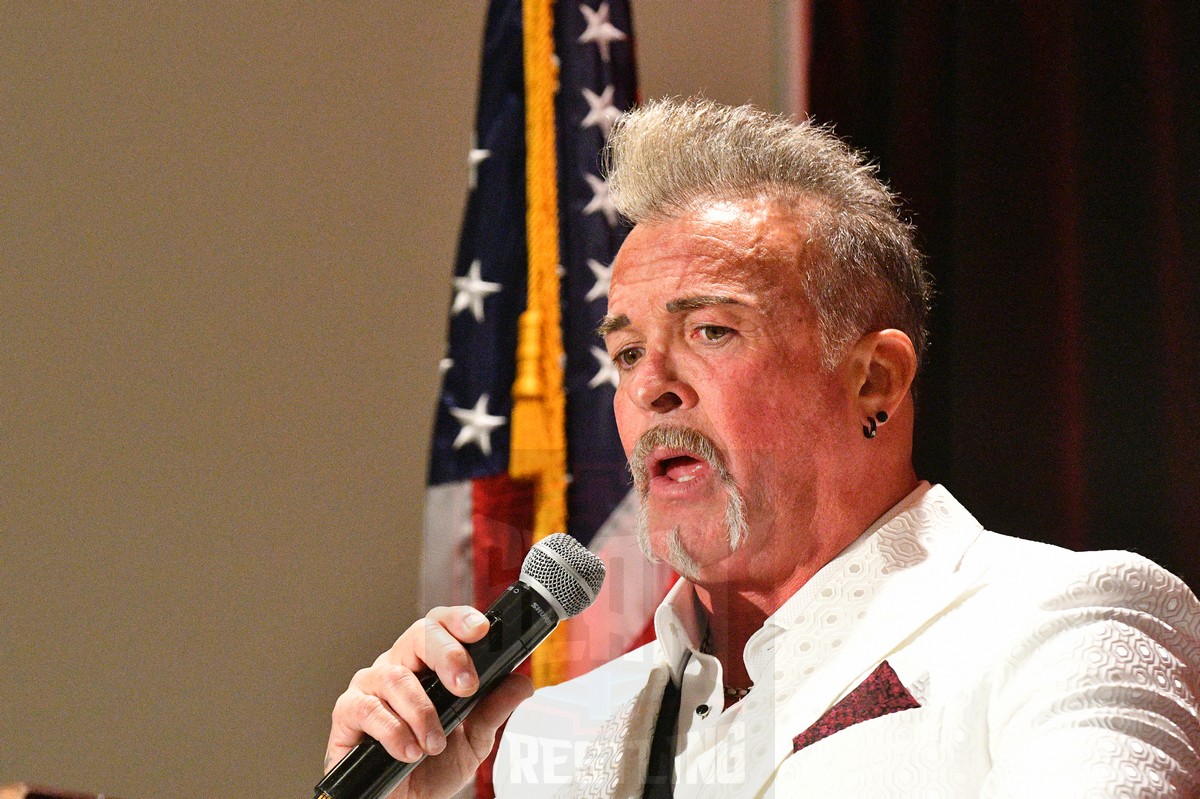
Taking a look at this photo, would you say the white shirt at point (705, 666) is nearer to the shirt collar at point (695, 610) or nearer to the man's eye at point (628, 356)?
the shirt collar at point (695, 610)

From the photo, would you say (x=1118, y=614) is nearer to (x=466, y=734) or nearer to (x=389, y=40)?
(x=466, y=734)

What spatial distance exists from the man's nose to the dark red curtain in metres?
0.65

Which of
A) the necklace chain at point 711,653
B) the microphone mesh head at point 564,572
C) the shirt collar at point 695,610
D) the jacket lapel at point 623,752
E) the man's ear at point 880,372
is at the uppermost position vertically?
the man's ear at point 880,372

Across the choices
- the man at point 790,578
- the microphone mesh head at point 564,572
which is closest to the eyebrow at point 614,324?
the man at point 790,578

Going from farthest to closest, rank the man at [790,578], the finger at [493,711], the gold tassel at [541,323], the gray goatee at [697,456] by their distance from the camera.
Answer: the gold tassel at [541,323] → the gray goatee at [697,456] → the finger at [493,711] → the man at [790,578]

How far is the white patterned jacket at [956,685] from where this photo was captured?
3.18 ft

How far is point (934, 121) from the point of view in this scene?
84.6 inches

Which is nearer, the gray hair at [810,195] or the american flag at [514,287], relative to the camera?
the gray hair at [810,195]

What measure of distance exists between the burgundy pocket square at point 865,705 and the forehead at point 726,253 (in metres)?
0.51

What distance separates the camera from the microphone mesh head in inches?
43.8

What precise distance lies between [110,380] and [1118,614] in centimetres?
187

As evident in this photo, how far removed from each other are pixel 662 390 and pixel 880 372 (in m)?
0.31

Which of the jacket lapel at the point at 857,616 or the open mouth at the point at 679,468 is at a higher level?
the open mouth at the point at 679,468

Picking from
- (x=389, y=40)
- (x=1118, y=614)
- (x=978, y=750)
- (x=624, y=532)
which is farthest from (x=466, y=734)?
(x=389, y=40)
